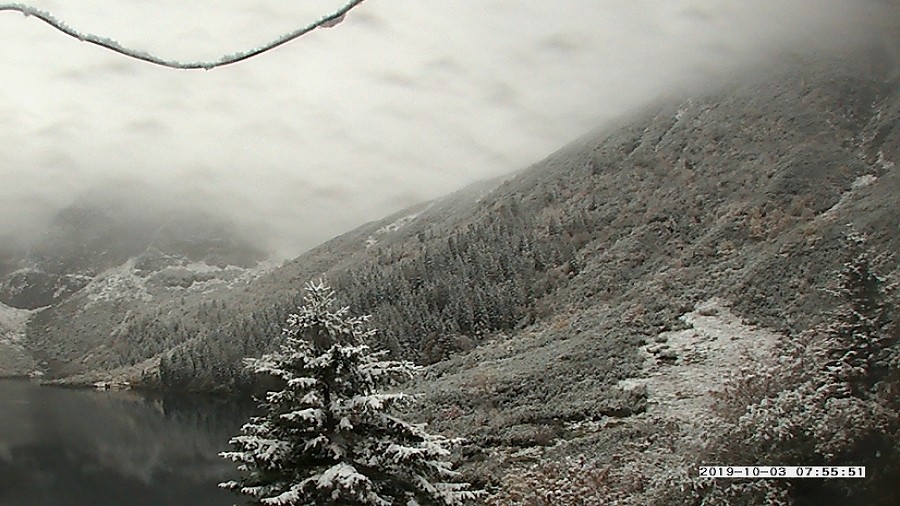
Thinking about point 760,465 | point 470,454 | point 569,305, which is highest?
point 569,305

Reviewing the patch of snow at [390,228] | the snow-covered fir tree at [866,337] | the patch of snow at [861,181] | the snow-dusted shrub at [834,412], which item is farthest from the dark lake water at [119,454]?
the patch of snow at [390,228]

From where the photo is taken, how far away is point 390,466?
8727 millimetres

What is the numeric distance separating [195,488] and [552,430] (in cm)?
2285

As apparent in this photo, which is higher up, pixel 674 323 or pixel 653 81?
pixel 653 81

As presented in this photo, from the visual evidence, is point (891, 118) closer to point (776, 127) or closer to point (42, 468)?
point (776, 127)

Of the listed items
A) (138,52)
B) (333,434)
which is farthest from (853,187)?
(138,52)

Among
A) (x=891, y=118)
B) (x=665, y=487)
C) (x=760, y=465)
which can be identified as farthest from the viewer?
(x=891, y=118)

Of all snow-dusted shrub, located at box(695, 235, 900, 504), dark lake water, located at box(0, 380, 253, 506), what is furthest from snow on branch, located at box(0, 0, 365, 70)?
dark lake water, located at box(0, 380, 253, 506)

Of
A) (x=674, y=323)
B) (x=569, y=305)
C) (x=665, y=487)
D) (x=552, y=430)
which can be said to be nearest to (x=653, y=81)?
(x=569, y=305)

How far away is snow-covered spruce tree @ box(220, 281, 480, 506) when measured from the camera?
8508 mm

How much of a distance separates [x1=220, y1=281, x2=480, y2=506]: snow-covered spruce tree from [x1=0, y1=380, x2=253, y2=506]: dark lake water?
23.2 metres
